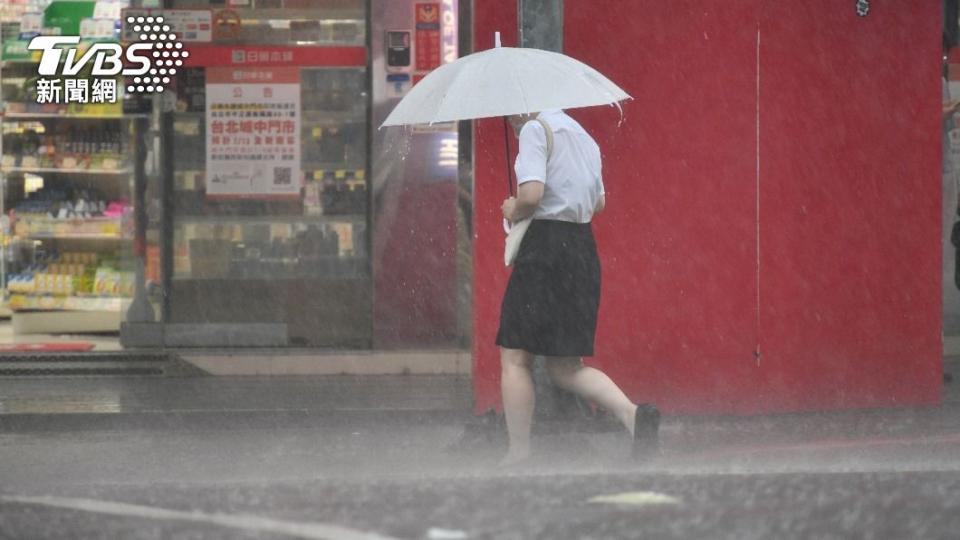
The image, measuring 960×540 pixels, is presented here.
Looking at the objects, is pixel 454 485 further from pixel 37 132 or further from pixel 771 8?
pixel 37 132

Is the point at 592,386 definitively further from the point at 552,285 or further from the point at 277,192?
the point at 277,192

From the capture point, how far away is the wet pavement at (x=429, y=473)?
190 inches

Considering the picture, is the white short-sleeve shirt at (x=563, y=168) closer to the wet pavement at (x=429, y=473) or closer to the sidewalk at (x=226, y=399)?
the wet pavement at (x=429, y=473)

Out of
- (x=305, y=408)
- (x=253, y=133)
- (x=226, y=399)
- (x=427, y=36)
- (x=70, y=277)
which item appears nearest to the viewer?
(x=305, y=408)

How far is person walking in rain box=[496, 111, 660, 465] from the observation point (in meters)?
7.28

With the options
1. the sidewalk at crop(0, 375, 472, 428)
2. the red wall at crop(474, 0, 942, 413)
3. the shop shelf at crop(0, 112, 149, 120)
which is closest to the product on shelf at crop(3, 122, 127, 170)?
the shop shelf at crop(0, 112, 149, 120)

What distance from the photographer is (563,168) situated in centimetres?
732

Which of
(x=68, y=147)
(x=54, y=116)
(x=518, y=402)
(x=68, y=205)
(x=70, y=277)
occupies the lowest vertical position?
(x=518, y=402)

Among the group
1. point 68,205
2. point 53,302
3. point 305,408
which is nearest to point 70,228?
point 68,205

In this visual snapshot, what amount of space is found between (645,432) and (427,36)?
4.96 meters

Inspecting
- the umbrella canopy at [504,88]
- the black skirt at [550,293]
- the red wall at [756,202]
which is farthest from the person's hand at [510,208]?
the red wall at [756,202]

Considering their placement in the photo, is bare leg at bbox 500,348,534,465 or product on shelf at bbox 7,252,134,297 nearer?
bare leg at bbox 500,348,534,465

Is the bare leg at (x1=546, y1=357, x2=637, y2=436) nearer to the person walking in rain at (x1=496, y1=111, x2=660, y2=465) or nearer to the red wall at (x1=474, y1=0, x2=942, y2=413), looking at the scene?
the person walking in rain at (x1=496, y1=111, x2=660, y2=465)

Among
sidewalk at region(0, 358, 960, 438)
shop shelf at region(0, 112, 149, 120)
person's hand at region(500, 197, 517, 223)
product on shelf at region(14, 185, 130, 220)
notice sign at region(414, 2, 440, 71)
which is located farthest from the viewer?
product on shelf at region(14, 185, 130, 220)
